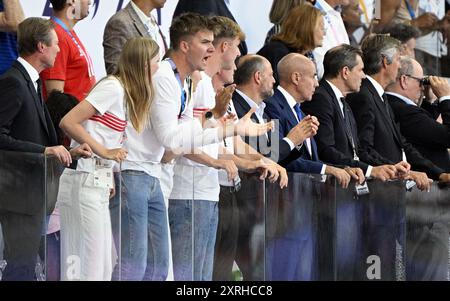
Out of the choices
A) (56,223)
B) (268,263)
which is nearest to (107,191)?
(56,223)

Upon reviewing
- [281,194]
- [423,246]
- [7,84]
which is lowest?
[423,246]

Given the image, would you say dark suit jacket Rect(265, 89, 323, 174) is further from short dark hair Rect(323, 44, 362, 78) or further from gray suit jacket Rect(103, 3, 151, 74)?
gray suit jacket Rect(103, 3, 151, 74)

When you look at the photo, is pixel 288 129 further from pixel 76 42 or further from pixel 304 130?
pixel 76 42

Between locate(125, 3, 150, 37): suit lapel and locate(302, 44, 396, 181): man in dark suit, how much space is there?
4.49 ft

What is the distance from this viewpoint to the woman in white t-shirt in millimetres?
6859

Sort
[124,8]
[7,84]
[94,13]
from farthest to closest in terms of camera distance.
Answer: [94,13], [124,8], [7,84]

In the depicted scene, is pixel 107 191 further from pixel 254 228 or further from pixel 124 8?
pixel 124 8

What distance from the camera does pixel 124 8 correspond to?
9062 mm

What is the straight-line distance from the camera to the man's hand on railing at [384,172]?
8.96 m

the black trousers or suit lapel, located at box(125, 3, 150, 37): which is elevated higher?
suit lapel, located at box(125, 3, 150, 37)

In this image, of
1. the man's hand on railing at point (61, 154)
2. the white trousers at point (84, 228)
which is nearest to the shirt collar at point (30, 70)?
the man's hand on railing at point (61, 154)

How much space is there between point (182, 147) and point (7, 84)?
111 cm

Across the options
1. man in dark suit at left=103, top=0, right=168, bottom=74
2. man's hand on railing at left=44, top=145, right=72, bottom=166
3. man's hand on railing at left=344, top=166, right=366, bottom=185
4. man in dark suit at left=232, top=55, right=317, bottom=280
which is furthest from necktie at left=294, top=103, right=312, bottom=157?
man's hand on railing at left=44, top=145, right=72, bottom=166

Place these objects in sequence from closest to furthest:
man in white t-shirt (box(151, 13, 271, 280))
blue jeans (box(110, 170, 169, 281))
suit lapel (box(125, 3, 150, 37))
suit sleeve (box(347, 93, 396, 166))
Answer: blue jeans (box(110, 170, 169, 281)) → man in white t-shirt (box(151, 13, 271, 280)) → suit lapel (box(125, 3, 150, 37)) → suit sleeve (box(347, 93, 396, 166))
